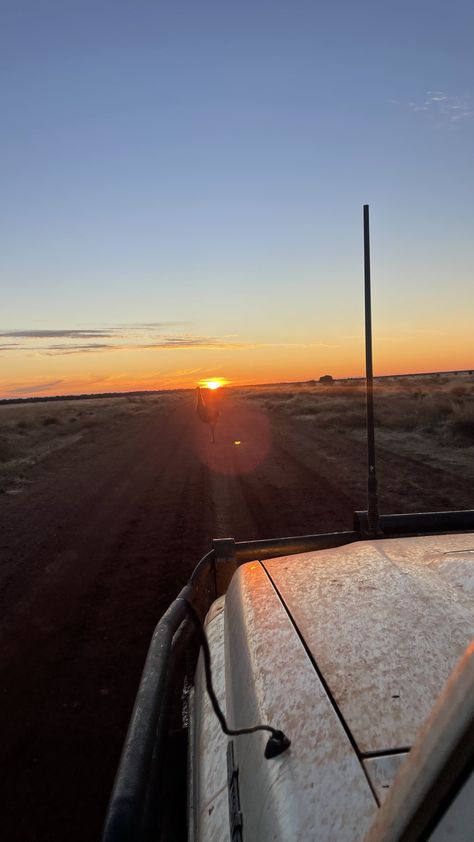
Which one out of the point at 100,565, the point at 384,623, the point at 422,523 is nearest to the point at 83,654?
the point at 100,565

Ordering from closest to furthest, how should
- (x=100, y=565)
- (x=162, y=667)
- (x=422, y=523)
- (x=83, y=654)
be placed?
(x=162, y=667) → (x=422, y=523) → (x=83, y=654) → (x=100, y=565)

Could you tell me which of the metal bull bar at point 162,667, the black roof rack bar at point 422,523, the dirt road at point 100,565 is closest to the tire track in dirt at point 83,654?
the dirt road at point 100,565

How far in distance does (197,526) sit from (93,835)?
637 centimetres

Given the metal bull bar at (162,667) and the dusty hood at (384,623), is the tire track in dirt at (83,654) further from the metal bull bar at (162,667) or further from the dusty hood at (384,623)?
the dusty hood at (384,623)

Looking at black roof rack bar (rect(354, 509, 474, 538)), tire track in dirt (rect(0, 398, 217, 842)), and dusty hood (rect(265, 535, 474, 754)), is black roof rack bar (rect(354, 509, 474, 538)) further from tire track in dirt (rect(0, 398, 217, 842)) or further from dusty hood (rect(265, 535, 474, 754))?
tire track in dirt (rect(0, 398, 217, 842))

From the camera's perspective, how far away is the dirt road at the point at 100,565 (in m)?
3.92

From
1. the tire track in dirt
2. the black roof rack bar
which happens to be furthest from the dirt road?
the black roof rack bar

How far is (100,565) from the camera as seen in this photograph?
795 cm

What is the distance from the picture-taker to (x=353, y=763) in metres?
1.29

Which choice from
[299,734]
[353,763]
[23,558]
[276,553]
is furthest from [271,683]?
[23,558]


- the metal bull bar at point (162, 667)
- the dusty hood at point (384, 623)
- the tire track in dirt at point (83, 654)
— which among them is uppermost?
the dusty hood at point (384, 623)

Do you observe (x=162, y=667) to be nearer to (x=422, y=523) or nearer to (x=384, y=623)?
(x=384, y=623)

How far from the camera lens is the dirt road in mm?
3920

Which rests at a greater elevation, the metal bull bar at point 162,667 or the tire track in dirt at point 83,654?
the metal bull bar at point 162,667
